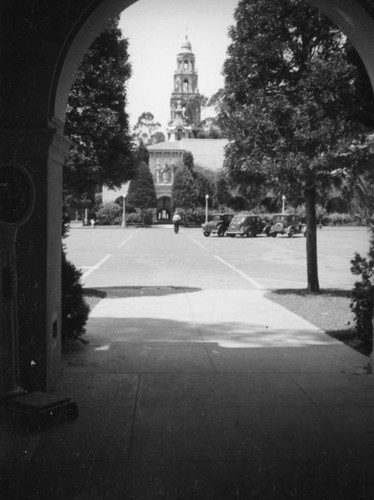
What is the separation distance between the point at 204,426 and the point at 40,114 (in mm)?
2766

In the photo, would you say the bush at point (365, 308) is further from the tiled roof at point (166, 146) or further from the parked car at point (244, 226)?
the tiled roof at point (166, 146)

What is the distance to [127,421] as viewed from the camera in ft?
13.8

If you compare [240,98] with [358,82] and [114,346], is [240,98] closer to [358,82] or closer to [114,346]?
[358,82]

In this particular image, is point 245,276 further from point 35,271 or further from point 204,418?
point 204,418

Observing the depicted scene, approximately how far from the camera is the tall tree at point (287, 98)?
10.1 m

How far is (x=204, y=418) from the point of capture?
4289mm

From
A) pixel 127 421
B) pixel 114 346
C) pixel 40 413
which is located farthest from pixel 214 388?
pixel 114 346

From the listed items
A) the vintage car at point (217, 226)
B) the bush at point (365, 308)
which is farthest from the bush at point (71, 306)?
the vintage car at point (217, 226)

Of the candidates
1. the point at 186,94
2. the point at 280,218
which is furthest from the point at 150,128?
A: the point at 280,218

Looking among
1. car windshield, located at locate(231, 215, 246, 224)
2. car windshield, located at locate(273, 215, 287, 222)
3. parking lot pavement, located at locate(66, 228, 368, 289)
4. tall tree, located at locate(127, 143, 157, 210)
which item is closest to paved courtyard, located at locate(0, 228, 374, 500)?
parking lot pavement, located at locate(66, 228, 368, 289)

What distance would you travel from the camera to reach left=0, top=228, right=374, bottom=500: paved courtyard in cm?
320

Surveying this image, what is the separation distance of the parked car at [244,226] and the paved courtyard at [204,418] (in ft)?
98.6

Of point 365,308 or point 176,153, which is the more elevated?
point 176,153

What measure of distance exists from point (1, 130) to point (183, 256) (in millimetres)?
17926
